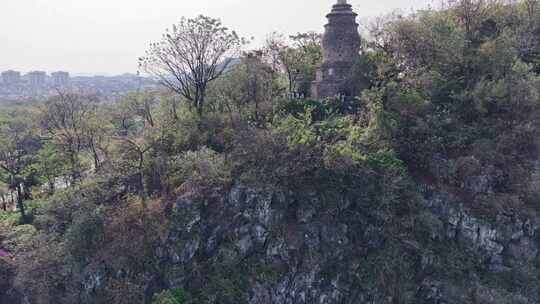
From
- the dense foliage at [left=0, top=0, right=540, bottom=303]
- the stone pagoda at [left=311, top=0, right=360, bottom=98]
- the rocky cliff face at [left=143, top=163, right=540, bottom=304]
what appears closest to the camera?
the rocky cliff face at [left=143, top=163, right=540, bottom=304]

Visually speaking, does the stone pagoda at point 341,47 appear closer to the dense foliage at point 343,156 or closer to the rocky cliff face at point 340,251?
the dense foliage at point 343,156

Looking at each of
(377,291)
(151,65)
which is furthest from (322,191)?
(151,65)

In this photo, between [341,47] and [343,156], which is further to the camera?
[341,47]

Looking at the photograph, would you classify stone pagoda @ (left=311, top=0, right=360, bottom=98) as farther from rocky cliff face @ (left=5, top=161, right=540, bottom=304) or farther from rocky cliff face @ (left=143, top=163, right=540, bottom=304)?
rocky cliff face @ (left=143, top=163, right=540, bottom=304)

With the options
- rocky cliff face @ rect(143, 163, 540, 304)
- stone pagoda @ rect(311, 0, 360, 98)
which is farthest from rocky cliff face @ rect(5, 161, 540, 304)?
stone pagoda @ rect(311, 0, 360, 98)

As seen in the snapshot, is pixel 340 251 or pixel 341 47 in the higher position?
pixel 341 47

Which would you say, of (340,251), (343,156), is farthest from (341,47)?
(340,251)

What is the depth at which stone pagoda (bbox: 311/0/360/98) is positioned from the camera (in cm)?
2633

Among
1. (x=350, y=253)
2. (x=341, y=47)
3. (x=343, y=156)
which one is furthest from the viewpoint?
(x=341, y=47)

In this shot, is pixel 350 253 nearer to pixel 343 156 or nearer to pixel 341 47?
pixel 343 156

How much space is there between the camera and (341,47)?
26469 millimetres

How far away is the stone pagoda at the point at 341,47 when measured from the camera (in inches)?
1037

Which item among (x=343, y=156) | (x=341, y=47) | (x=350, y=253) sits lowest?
(x=350, y=253)

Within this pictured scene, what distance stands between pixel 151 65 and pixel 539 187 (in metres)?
24.1
